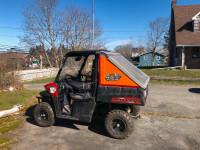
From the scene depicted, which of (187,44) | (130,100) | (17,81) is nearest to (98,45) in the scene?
(187,44)

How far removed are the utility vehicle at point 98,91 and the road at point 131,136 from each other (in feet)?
0.96

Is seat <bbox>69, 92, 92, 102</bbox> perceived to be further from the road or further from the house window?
the house window

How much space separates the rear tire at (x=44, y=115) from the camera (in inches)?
177

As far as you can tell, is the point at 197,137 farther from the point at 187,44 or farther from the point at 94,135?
the point at 187,44

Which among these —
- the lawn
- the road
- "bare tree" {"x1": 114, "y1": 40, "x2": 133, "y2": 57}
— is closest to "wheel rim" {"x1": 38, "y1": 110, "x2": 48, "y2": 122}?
the road

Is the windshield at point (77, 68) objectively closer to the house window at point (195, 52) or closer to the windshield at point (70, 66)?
the windshield at point (70, 66)

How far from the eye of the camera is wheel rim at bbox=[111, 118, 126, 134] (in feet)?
12.7

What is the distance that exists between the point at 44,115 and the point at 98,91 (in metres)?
1.85

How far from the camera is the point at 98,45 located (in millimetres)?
25719

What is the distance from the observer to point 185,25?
18.4m

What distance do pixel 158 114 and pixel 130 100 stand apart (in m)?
2.46

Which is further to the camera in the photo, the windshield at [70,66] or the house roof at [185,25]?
the house roof at [185,25]

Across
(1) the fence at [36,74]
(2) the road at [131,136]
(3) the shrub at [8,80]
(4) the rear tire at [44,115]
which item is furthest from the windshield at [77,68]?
(1) the fence at [36,74]

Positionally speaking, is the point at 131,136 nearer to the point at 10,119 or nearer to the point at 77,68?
the point at 77,68
